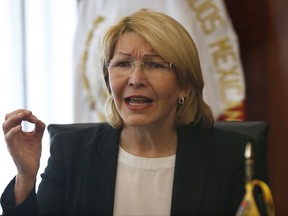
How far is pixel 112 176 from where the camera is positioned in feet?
5.40

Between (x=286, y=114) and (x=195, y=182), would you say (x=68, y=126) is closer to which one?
(x=195, y=182)

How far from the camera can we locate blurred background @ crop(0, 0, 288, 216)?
2.97 m

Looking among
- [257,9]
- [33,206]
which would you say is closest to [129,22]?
[33,206]

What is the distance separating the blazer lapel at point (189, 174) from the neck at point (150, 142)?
0.04 meters

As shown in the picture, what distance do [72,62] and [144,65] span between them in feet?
4.88

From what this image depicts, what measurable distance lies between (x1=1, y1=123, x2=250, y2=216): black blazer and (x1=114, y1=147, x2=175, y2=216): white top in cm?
4

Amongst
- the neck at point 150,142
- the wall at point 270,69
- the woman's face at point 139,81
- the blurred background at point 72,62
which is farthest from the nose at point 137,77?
the wall at point 270,69

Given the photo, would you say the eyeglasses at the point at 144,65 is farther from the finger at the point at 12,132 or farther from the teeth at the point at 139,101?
the finger at the point at 12,132

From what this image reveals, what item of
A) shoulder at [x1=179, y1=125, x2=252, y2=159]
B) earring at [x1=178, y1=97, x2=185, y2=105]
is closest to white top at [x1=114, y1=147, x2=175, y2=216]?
shoulder at [x1=179, y1=125, x2=252, y2=159]

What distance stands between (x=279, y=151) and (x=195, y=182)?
5.74 feet

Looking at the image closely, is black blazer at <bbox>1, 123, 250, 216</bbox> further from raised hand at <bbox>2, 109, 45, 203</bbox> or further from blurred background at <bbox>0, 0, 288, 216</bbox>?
blurred background at <bbox>0, 0, 288, 216</bbox>

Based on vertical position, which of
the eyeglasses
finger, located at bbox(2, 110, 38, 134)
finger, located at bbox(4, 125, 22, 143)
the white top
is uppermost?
the eyeglasses

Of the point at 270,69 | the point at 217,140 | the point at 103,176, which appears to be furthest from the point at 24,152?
the point at 270,69

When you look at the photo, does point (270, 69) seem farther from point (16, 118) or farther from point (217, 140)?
point (16, 118)
